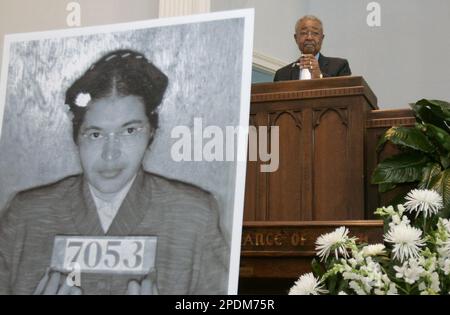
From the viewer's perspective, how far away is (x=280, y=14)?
28.6ft

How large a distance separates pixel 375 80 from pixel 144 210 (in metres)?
6.24

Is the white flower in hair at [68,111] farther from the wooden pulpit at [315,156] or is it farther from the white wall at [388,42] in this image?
the white wall at [388,42]

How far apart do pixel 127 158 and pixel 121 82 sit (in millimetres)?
285

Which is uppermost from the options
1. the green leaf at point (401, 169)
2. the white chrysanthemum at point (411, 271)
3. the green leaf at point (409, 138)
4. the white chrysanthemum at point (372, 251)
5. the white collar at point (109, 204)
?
the green leaf at point (409, 138)

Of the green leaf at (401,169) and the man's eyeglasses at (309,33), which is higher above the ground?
the man's eyeglasses at (309,33)

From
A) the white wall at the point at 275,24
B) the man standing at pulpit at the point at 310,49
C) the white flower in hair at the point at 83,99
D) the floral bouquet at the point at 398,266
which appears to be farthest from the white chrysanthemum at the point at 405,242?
the white wall at the point at 275,24

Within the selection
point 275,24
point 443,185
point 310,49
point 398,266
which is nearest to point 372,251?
point 398,266

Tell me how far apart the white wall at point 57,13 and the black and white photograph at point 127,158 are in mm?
2649

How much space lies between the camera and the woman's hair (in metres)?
2.59

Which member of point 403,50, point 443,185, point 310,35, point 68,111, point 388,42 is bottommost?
point 68,111

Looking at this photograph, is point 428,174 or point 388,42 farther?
point 388,42

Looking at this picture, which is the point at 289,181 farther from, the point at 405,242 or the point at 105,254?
the point at 405,242

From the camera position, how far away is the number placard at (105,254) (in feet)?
8.01

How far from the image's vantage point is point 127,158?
258cm
